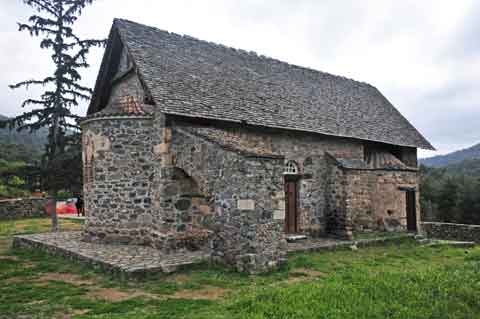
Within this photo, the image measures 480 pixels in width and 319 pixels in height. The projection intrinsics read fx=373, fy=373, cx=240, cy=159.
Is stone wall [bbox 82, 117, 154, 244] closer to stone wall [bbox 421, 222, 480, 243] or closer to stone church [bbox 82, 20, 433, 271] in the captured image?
stone church [bbox 82, 20, 433, 271]

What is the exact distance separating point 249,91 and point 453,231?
1486cm

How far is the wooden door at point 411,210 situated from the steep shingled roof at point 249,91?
258cm

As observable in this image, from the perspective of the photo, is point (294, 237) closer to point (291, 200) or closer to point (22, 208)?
point (291, 200)

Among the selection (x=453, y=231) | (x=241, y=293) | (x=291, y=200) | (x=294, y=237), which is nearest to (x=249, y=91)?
(x=291, y=200)

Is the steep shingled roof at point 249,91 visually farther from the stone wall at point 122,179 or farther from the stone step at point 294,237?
the stone step at point 294,237

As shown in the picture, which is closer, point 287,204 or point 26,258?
point 26,258

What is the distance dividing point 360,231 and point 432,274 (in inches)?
309

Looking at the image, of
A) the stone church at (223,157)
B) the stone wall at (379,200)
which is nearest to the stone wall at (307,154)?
the stone church at (223,157)

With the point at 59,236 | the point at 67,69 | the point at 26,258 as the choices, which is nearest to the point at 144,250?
the point at 26,258

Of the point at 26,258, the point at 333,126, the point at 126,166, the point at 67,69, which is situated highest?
the point at 67,69

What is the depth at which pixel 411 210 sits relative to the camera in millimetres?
17438

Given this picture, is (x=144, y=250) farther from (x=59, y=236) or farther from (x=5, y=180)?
(x=5, y=180)

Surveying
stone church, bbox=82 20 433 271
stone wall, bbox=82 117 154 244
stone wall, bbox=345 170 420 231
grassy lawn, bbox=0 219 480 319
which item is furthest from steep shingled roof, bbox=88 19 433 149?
grassy lawn, bbox=0 219 480 319

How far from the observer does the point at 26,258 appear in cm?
1115
